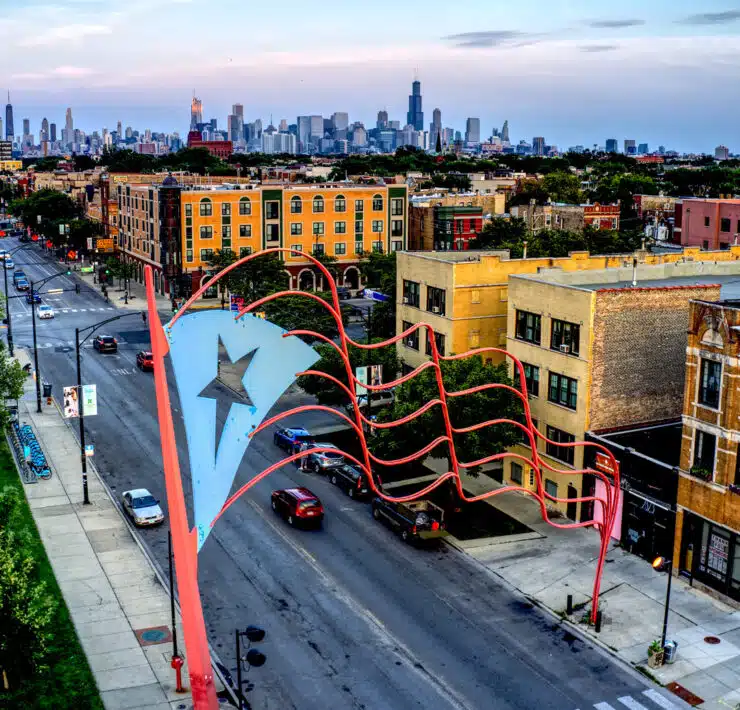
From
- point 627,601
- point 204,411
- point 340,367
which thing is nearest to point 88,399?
point 340,367

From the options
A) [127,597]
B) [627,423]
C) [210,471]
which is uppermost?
[210,471]

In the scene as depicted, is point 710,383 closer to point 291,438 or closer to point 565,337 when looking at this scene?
point 565,337

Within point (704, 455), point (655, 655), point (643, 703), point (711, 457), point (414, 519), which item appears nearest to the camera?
point (643, 703)

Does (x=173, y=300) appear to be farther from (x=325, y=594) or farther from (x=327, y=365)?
(x=325, y=594)

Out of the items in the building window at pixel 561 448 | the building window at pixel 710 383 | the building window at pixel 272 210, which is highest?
the building window at pixel 272 210

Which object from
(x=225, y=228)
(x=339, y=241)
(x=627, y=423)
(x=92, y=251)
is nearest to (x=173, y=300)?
(x=225, y=228)

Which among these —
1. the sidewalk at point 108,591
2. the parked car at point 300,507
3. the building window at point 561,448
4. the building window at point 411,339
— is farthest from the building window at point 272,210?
the parked car at point 300,507

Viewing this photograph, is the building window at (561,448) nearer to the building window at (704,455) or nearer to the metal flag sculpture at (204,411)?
the building window at (704,455)
